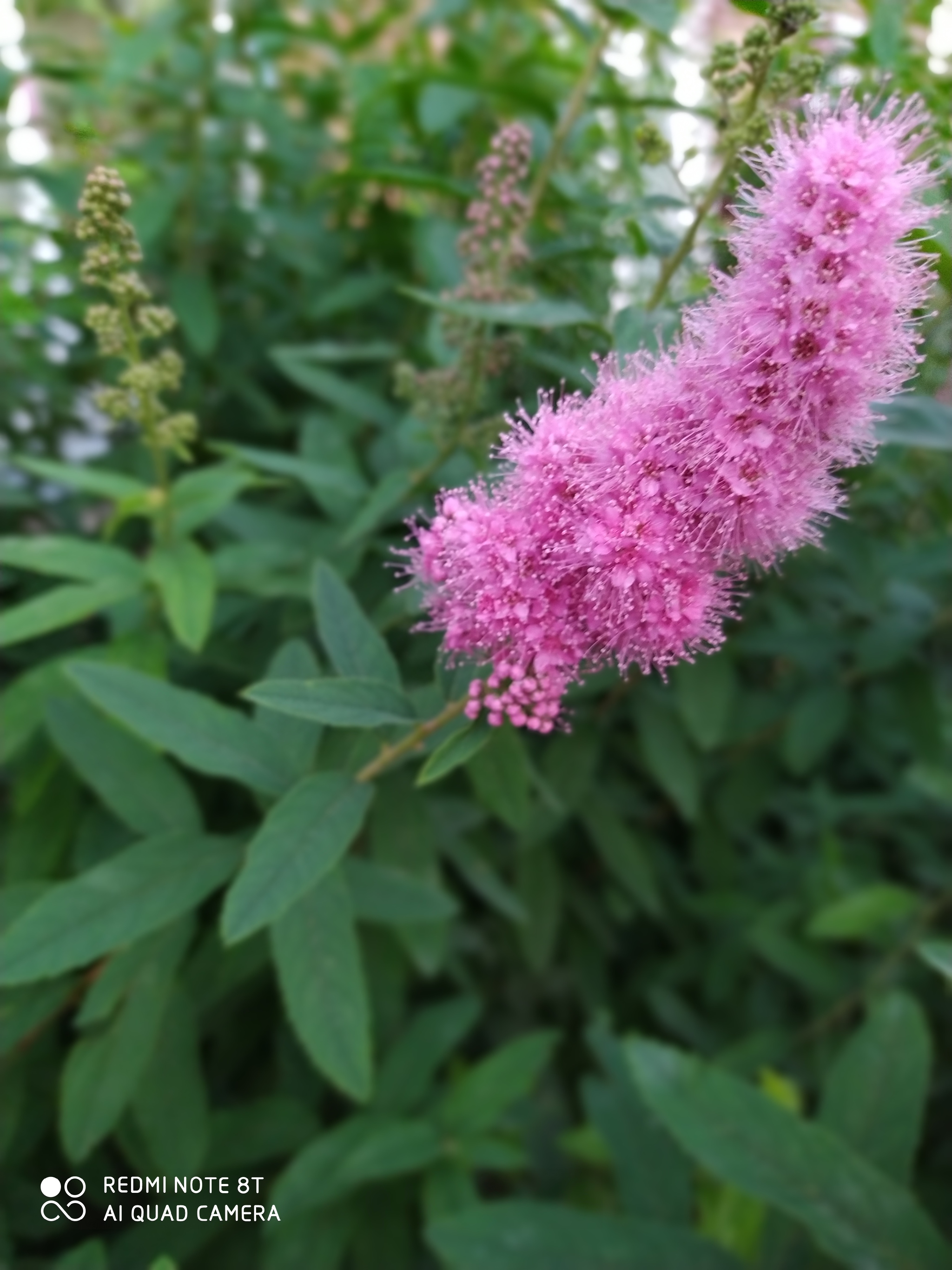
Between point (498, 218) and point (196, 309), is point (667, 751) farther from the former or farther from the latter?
point (196, 309)

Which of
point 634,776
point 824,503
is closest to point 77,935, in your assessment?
point 824,503

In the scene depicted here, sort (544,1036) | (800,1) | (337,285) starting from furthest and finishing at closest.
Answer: (337,285) < (544,1036) < (800,1)

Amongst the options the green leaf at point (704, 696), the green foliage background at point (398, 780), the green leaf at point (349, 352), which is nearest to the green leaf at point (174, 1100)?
the green foliage background at point (398, 780)

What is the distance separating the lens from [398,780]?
54.2 inches

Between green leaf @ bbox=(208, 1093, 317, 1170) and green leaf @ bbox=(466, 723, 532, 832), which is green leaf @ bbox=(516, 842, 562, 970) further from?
green leaf @ bbox=(466, 723, 532, 832)

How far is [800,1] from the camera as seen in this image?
3.06ft

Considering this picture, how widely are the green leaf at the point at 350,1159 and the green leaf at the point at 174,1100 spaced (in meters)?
0.14

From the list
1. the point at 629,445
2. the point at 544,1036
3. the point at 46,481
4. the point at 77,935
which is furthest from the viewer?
the point at 46,481

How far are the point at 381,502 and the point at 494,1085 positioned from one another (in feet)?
2.84

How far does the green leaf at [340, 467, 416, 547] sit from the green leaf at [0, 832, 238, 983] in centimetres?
42

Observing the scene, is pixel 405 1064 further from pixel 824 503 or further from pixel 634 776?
pixel 824 503

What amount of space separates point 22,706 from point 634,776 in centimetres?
121

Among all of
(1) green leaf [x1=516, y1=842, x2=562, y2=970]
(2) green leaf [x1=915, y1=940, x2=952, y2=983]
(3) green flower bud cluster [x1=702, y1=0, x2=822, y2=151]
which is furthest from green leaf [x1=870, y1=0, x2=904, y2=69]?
(1) green leaf [x1=516, y1=842, x2=562, y2=970]

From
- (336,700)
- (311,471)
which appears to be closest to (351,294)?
(311,471)
